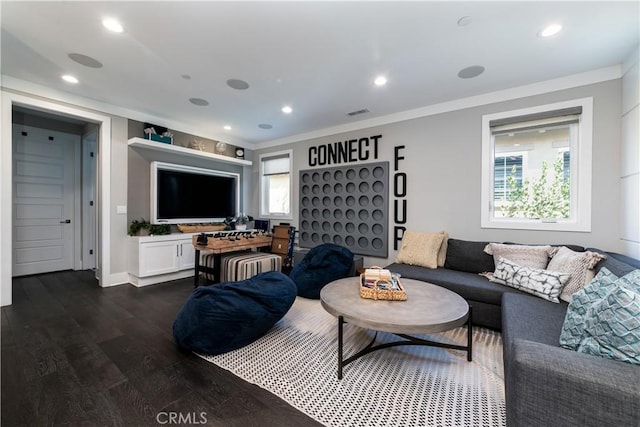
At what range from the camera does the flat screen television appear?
4188 mm

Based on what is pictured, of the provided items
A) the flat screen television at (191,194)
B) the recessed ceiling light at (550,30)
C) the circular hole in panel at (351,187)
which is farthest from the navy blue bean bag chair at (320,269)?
the recessed ceiling light at (550,30)

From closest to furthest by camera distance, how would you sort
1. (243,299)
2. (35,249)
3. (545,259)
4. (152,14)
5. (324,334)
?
1. (152,14)
2. (243,299)
3. (324,334)
4. (545,259)
5. (35,249)

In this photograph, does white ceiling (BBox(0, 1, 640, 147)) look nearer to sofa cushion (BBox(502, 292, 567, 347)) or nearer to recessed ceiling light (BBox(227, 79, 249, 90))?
recessed ceiling light (BBox(227, 79, 249, 90))

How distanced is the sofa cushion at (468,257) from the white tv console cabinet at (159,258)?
399cm

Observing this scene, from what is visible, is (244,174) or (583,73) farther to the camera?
(244,174)

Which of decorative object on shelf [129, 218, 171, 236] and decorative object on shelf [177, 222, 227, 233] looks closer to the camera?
decorative object on shelf [129, 218, 171, 236]

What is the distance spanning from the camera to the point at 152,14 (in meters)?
Answer: 1.96

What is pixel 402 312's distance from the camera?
5.77ft

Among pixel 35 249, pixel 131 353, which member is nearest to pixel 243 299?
pixel 131 353

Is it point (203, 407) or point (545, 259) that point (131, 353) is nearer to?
point (203, 407)

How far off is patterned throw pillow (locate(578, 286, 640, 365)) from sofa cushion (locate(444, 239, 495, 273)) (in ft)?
6.26

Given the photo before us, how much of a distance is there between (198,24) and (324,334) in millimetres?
2873

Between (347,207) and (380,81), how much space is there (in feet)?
6.69

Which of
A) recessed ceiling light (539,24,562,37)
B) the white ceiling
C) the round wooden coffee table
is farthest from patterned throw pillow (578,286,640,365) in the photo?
recessed ceiling light (539,24,562,37)
